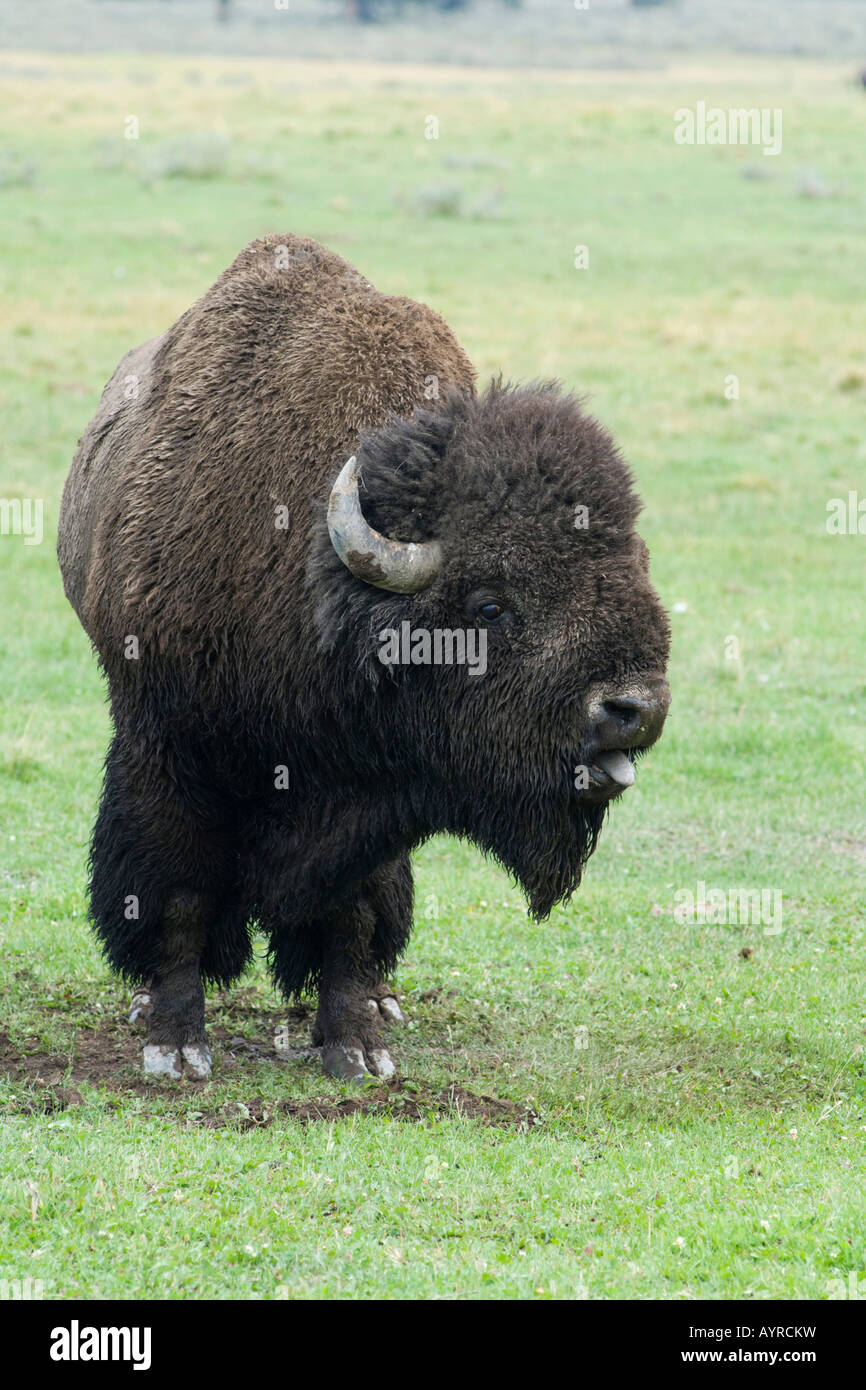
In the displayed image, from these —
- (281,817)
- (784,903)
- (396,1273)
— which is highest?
(281,817)

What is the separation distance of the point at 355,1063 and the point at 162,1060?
756mm

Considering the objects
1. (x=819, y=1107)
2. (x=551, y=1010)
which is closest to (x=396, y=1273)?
(x=819, y=1107)

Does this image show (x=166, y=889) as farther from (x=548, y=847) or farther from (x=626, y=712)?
(x=626, y=712)

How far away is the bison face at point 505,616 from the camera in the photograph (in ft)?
18.4

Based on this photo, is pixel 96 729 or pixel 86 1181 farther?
pixel 96 729

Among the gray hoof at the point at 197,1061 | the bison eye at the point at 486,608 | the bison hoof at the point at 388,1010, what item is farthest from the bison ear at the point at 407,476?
the bison hoof at the point at 388,1010

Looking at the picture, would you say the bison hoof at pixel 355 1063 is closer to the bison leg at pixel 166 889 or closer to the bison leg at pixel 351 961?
the bison leg at pixel 351 961

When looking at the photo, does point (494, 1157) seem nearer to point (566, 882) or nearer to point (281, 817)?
point (566, 882)

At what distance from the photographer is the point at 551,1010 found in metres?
7.55

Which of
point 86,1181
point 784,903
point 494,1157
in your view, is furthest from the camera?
point 784,903

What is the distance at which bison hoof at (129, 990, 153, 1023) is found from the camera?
7.29 metres

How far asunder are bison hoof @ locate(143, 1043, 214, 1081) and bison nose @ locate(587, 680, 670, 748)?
2.21 metres

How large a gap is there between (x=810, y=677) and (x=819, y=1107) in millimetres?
6406

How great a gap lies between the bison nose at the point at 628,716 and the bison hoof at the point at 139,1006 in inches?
104
